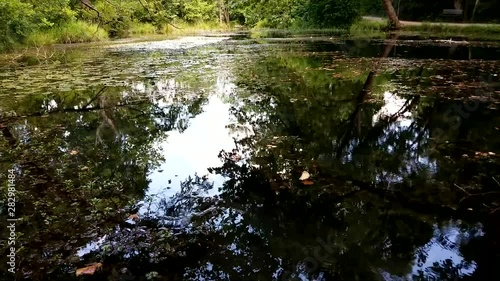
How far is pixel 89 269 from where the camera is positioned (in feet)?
6.73

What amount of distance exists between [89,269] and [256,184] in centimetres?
157

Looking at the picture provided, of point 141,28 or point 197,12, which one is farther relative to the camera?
point 197,12

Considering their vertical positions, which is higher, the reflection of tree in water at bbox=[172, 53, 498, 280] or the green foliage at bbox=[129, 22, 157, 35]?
the green foliage at bbox=[129, 22, 157, 35]

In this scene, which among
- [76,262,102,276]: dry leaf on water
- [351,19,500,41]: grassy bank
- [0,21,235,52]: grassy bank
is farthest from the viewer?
[0,21,235,52]: grassy bank

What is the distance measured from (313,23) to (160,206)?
1127 inches

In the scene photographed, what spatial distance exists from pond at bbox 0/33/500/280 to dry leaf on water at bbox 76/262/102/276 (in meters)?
0.02

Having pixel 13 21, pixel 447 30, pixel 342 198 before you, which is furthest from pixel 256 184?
pixel 447 30

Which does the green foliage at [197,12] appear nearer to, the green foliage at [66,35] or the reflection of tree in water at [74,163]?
the green foliage at [66,35]

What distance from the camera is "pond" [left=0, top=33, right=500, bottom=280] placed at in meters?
2.11

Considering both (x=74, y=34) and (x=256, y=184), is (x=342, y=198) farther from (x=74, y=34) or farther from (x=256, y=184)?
(x=74, y=34)

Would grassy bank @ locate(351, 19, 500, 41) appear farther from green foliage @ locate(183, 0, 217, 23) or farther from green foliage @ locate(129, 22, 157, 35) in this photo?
green foliage @ locate(183, 0, 217, 23)

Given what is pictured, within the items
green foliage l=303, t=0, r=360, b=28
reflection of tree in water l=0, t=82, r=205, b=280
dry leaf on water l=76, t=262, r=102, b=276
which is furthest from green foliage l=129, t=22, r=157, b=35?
dry leaf on water l=76, t=262, r=102, b=276

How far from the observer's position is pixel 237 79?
8219 millimetres

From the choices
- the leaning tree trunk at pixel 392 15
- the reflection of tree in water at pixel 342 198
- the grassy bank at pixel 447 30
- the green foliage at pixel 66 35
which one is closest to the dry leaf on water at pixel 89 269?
the reflection of tree in water at pixel 342 198
